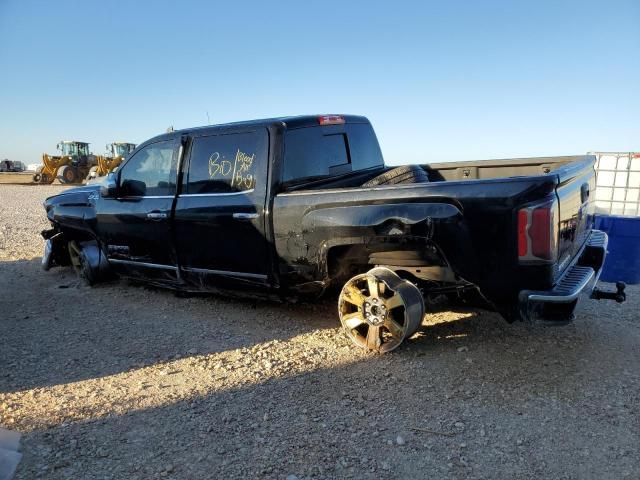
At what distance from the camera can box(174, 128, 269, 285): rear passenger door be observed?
4324 millimetres

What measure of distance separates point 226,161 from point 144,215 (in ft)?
4.00

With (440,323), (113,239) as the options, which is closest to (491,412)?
(440,323)

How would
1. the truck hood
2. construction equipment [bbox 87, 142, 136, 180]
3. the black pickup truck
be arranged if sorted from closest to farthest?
the black pickup truck
the truck hood
construction equipment [bbox 87, 142, 136, 180]

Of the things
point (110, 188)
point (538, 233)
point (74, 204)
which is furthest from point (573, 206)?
point (74, 204)

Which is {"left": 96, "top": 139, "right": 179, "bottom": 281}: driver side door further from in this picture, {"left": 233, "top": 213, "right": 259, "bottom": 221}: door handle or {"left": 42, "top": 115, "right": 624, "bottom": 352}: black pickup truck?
{"left": 233, "top": 213, "right": 259, "bottom": 221}: door handle

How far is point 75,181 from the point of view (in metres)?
30.7

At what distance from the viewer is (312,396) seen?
10.6 feet

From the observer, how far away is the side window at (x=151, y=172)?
5027mm

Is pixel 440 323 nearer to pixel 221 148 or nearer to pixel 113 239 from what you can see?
pixel 221 148

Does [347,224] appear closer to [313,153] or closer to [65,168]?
[313,153]

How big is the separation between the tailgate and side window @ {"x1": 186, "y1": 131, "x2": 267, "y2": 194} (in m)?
2.38

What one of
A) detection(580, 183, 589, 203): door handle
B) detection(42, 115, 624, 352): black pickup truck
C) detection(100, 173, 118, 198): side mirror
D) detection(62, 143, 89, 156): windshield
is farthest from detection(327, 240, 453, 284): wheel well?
detection(62, 143, 89, 156): windshield

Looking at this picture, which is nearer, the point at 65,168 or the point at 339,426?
the point at 339,426

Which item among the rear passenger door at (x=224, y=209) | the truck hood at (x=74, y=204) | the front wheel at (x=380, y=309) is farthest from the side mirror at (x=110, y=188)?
the front wheel at (x=380, y=309)
